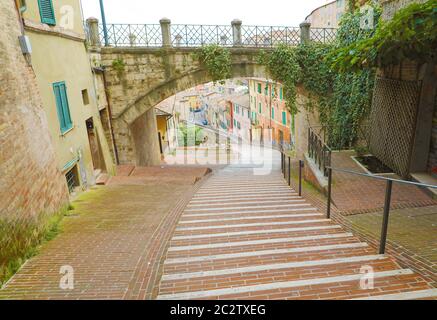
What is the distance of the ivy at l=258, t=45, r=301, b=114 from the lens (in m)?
12.3

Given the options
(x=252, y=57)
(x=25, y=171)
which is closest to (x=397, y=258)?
(x=25, y=171)

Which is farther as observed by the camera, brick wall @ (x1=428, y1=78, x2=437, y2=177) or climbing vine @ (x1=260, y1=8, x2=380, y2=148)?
climbing vine @ (x1=260, y1=8, x2=380, y2=148)

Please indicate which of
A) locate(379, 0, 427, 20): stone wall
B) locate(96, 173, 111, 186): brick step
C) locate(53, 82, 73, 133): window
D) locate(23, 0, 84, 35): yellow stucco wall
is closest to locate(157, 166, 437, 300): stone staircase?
locate(53, 82, 73, 133): window

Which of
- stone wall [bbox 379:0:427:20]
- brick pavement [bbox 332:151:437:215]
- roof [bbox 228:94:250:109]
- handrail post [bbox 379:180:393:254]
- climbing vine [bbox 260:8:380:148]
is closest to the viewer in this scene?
handrail post [bbox 379:180:393:254]

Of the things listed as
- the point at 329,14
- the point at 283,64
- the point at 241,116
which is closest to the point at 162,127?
the point at 283,64

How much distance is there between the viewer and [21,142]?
5.25 m

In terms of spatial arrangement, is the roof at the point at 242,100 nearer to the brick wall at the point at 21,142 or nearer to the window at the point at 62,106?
the window at the point at 62,106

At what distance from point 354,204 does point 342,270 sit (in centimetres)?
328

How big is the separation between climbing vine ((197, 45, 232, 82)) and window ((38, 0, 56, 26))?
17.7 feet

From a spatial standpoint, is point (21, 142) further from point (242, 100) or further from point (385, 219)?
point (242, 100)

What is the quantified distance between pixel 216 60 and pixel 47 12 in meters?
5.92

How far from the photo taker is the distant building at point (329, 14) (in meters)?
17.1

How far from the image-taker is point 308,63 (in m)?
12.5

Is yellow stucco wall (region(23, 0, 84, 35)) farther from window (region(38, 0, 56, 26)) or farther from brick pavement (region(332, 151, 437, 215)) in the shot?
brick pavement (region(332, 151, 437, 215))
